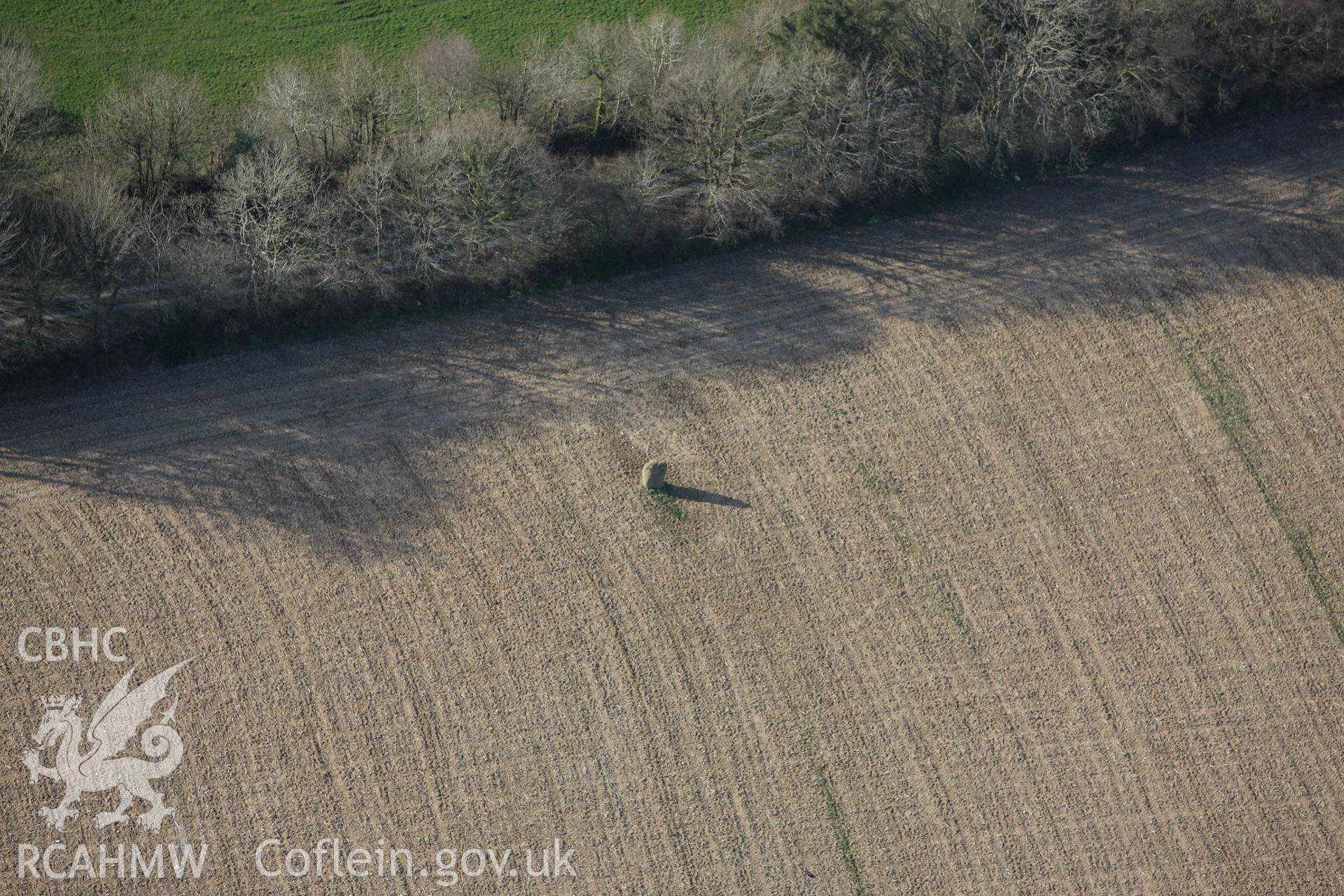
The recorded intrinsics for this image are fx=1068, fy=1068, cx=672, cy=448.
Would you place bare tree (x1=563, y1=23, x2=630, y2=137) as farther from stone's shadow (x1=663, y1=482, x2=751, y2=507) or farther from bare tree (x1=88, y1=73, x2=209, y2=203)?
stone's shadow (x1=663, y1=482, x2=751, y2=507)

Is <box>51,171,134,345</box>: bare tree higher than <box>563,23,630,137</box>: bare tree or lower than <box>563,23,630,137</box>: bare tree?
lower

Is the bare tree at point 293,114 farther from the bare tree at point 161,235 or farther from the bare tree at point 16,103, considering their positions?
the bare tree at point 16,103

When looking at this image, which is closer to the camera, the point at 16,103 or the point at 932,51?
the point at 16,103

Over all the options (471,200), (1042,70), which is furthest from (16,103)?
(1042,70)

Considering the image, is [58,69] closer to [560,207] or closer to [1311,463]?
[560,207]

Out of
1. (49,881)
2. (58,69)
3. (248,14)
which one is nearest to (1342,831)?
(49,881)

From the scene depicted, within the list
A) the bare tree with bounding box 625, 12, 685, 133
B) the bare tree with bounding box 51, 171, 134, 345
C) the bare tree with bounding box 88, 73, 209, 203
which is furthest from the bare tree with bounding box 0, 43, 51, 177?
the bare tree with bounding box 625, 12, 685, 133

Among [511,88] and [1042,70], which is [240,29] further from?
[1042,70]
